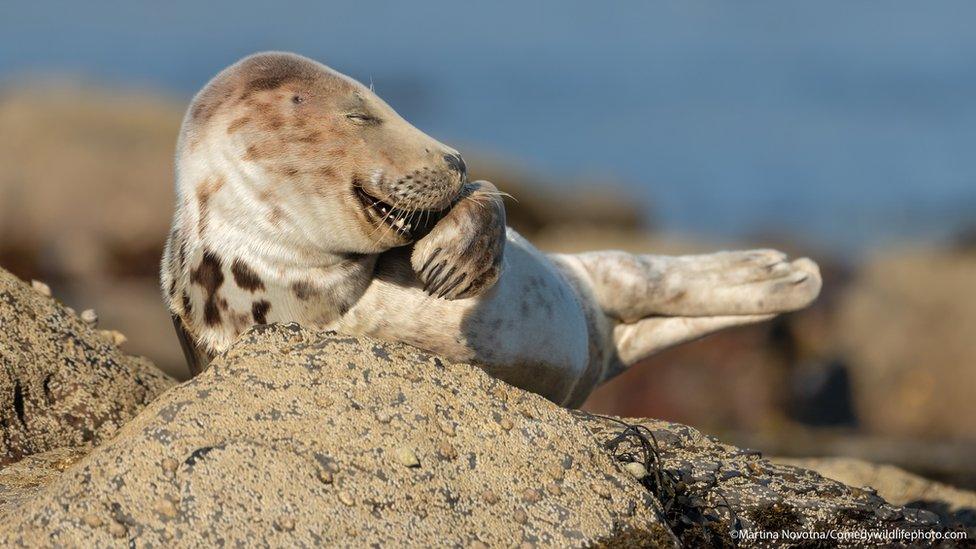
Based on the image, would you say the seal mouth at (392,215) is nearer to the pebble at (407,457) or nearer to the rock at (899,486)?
the pebble at (407,457)

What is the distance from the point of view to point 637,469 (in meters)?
5.34

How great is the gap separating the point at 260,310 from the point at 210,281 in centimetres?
26

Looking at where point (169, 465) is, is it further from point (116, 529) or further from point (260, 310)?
point (260, 310)

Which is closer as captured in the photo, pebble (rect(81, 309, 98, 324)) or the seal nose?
the seal nose

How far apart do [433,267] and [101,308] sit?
12177 mm

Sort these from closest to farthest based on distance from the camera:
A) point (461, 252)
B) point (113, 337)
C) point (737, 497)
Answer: point (737, 497)
point (461, 252)
point (113, 337)

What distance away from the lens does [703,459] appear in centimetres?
581

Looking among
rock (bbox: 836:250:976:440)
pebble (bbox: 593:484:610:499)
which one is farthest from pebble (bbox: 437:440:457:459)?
rock (bbox: 836:250:976:440)

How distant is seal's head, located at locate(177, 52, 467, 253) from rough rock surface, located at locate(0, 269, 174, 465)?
2.88 ft

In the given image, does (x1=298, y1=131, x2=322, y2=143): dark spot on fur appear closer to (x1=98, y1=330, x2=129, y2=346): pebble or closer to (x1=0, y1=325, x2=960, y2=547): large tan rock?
(x1=0, y1=325, x2=960, y2=547): large tan rock

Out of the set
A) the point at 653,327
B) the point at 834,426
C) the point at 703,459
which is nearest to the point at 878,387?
the point at 834,426

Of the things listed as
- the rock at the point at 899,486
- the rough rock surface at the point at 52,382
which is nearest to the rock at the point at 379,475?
the rough rock surface at the point at 52,382

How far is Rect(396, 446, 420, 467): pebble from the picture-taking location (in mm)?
4906

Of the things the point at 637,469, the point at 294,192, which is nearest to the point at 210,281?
the point at 294,192
